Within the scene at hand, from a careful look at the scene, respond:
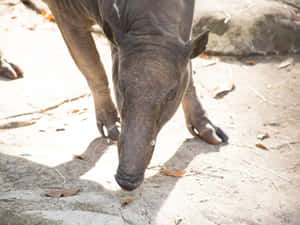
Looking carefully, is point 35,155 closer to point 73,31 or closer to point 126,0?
point 73,31

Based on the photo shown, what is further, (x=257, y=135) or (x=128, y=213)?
(x=257, y=135)

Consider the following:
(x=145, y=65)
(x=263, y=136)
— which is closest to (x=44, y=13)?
(x=263, y=136)

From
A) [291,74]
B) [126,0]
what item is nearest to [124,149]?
[126,0]

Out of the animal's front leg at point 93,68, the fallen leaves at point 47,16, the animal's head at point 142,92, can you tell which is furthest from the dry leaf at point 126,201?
the fallen leaves at point 47,16

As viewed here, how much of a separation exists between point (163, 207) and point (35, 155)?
4.52 ft

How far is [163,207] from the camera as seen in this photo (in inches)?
100

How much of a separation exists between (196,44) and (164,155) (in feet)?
4.41

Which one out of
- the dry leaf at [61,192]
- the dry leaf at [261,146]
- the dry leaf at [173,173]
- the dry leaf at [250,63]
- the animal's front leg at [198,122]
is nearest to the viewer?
the dry leaf at [61,192]

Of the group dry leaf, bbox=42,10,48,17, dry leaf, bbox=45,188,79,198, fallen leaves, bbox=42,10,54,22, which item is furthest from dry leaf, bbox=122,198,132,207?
dry leaf, bbox=42,10,48,17

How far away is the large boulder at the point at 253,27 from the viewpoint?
5.23m

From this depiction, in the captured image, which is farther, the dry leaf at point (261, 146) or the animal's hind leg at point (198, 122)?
the animal's hind leg at point (198, 122)

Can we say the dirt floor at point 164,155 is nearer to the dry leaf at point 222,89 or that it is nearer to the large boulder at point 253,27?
the dry leaf at point 222,89

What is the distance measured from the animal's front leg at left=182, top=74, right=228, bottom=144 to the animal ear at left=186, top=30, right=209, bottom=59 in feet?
4.29

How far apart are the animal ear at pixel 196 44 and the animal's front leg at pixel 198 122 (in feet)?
4.29
